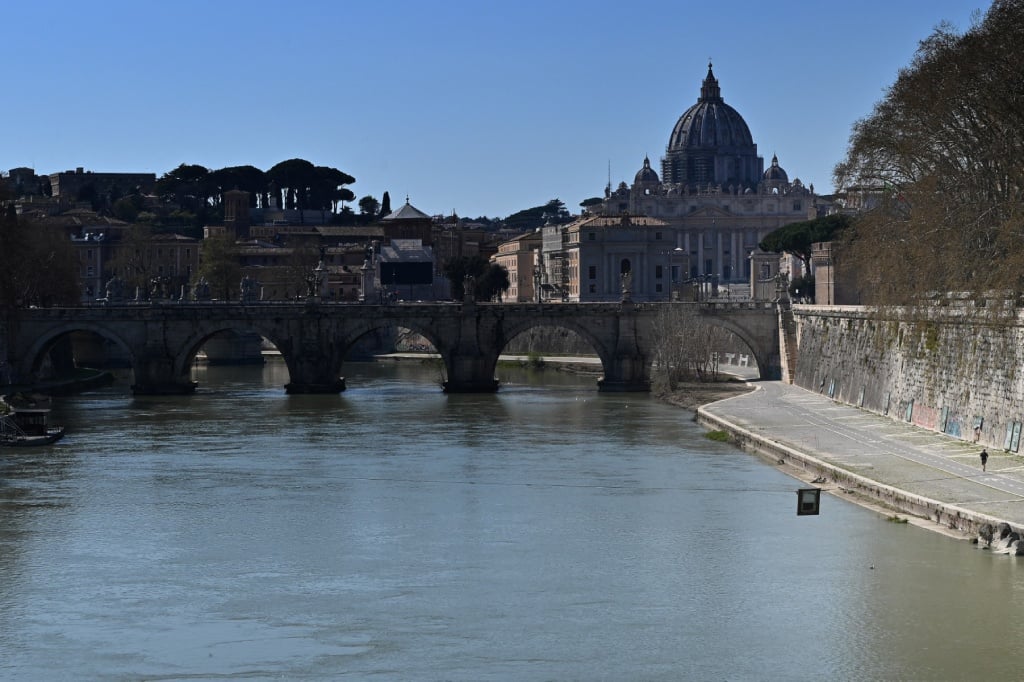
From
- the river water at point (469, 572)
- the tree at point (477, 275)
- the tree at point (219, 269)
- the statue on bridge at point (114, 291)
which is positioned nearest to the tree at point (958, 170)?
the river water at point (469, 572)

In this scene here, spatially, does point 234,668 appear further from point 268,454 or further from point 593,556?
point 268,454

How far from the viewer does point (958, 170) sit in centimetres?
3888

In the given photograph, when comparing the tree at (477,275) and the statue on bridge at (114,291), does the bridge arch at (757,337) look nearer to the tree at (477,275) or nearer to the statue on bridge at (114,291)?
the statue on bridge at (114,291)

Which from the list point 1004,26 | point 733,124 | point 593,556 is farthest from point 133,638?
point 733,124

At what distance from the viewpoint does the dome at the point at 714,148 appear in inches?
6673

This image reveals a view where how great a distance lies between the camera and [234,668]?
19.3 meters

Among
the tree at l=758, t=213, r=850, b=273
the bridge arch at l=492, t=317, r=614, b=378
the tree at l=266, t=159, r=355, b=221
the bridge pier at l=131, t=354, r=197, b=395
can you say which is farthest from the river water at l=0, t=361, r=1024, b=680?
the tree at l=266, t=159, r=355, b=221

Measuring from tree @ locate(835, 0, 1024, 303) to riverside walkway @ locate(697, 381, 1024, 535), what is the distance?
3021 mm

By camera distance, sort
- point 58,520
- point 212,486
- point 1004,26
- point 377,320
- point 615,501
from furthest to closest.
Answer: point 377,320, point 1004,26, point 212,486, point 615,501, point 58,520

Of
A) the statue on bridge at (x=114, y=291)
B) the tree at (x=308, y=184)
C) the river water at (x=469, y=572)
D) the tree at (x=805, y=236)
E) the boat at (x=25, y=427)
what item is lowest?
the river water at (x=469, y=572)

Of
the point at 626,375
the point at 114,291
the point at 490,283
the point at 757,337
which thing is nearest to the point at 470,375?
the point at 626,375

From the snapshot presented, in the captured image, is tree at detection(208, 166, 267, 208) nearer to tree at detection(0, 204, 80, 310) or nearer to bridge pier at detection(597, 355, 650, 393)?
tree at detection(0, 204, 80, 310)

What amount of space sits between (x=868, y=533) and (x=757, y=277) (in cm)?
8842

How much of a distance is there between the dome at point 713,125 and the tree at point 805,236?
78.6 m
